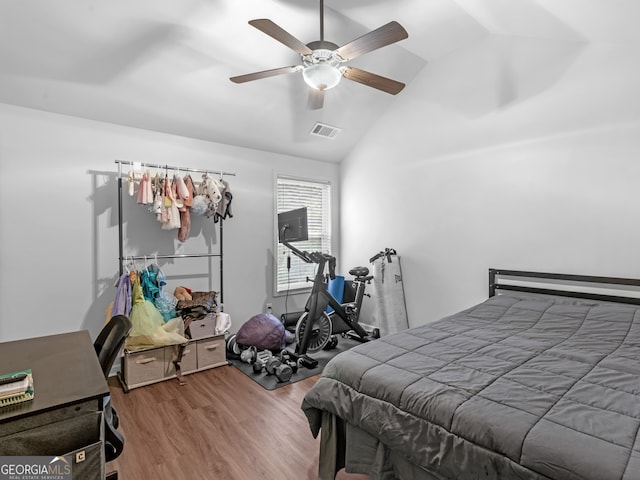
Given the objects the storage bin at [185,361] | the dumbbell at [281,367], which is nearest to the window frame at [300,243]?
the dumbbell at [281,367]

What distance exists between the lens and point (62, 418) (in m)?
1.13

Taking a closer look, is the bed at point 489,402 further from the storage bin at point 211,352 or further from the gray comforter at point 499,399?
the storage bin at point 211,352

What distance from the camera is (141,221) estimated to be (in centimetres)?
344

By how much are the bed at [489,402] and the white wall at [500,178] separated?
79 cm

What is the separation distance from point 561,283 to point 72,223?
437 cm

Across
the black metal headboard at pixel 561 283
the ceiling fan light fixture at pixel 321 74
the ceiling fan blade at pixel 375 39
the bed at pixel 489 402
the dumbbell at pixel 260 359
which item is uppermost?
the ceiling fan blade at pixel 375 39

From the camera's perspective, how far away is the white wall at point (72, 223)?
2.81 metres

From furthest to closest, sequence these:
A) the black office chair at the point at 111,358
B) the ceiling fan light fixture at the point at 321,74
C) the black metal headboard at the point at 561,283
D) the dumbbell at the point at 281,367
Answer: the dumbbell at the point at 281,367
the black metal headboard at the point at 561,283
the ceiling fan light fixture at the point at 321,74
the black office chair at the point at 111,358

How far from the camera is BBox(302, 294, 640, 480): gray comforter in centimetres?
108

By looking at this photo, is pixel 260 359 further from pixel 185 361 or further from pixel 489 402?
pixel 489 402

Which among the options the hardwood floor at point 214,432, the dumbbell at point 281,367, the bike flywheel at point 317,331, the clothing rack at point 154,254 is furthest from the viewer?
the bike flywheel at point 317,331

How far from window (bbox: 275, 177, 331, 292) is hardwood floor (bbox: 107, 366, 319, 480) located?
67.5 inches

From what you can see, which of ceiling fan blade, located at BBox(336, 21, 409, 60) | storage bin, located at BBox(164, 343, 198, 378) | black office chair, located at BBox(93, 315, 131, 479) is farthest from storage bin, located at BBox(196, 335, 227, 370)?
ceiling fan blade, located at BBox(336, 21, 409, 60)

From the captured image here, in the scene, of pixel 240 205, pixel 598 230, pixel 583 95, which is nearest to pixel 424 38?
pixel 583 95
